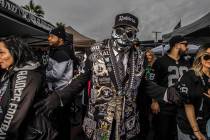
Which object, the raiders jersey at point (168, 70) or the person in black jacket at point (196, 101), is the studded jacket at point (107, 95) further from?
the raiders jersey at point (168, 70)

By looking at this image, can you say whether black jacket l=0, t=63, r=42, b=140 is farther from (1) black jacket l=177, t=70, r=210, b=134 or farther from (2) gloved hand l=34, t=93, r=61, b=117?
(1) black jacket l=177, t=70, r=210, b=134

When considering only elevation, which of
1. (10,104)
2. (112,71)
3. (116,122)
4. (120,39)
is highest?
(120,39)

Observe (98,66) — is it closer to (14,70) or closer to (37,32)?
(14,70)

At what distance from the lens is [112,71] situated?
3.59 m

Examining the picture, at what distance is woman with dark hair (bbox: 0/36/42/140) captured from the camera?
2777mm

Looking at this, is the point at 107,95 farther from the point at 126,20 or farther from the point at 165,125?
the point at 165,125

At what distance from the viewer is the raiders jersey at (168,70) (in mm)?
5887

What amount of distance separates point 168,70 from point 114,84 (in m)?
2.54

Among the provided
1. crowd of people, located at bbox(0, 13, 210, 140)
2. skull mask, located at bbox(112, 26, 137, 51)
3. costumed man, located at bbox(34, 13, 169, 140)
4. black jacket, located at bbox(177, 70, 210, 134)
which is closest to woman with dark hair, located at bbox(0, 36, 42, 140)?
crowd of people, located at bbox(0, 13, 210, 140)

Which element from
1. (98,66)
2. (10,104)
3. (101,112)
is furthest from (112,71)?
(10,104)

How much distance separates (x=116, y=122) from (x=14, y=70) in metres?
1.15

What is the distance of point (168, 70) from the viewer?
5.92 metres

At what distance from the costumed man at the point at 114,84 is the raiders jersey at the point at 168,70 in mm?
2202

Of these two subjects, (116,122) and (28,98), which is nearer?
(28,98)
